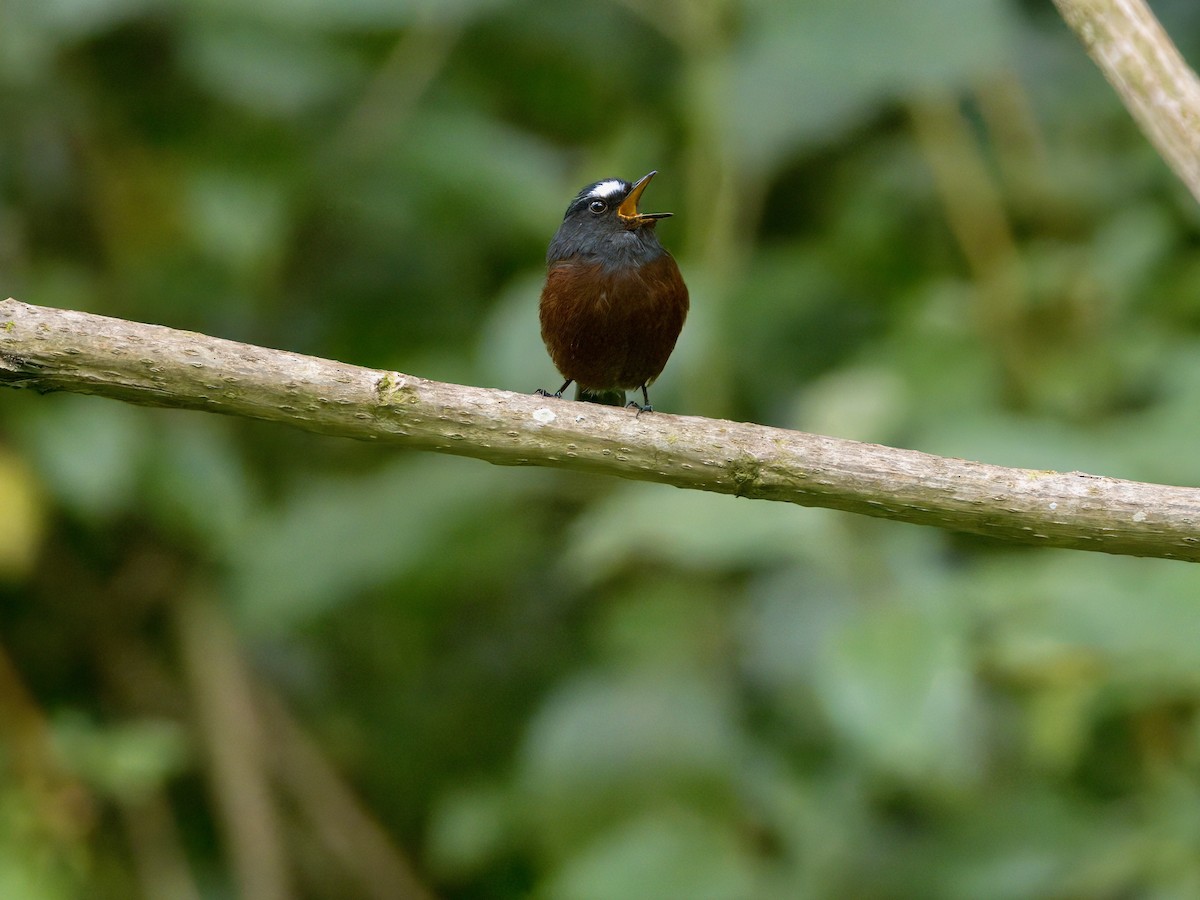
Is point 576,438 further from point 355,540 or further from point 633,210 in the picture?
point 355,540

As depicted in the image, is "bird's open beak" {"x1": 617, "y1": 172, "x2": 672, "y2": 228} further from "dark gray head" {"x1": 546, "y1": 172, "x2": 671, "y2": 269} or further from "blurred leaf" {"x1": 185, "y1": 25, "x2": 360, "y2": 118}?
"blurred leaf" {"x1": 185, "y1": 25, "x2": 360, "y2": 118}

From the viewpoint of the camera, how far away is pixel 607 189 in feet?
13.4

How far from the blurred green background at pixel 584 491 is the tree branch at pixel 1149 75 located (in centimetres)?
123

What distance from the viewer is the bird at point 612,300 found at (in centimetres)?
374

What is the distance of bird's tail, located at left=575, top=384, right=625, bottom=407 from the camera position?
161 inches

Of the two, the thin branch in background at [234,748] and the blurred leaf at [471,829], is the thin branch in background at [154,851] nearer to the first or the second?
the thin branch in background at [234,748]

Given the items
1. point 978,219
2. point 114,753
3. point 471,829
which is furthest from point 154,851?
point 978,219

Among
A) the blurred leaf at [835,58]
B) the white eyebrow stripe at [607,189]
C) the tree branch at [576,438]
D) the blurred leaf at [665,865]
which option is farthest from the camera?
the blurred leaf at [835,58]

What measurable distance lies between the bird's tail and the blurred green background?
0.13 metres

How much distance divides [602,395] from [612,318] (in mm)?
521

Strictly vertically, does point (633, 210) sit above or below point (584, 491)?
above

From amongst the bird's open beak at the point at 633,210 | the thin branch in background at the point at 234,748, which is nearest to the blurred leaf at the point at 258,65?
the bird's open beak at the point at 633,210

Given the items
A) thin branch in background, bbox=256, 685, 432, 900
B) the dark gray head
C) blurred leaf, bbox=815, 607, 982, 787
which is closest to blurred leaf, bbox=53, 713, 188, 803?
thin branch in background, bbox=256, 685, 432, 900

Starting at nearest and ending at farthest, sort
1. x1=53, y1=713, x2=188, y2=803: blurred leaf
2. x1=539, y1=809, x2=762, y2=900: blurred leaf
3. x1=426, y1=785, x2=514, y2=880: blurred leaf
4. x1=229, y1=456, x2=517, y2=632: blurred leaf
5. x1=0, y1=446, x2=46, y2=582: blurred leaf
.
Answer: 1. x1=539, y1=809, x2=762, y2=900: blurred leaf
2. x1=53, y1=713, x2=188, y2=803: blurred leaf
3. x1=0, y1=446, x2=46, y2=582: blurred leaf
4. x1=229, y1=456, x2=517, y2=632: blurred leaf
5. x1=426, y1=785, x2=514, y2=880: blurred leaf
